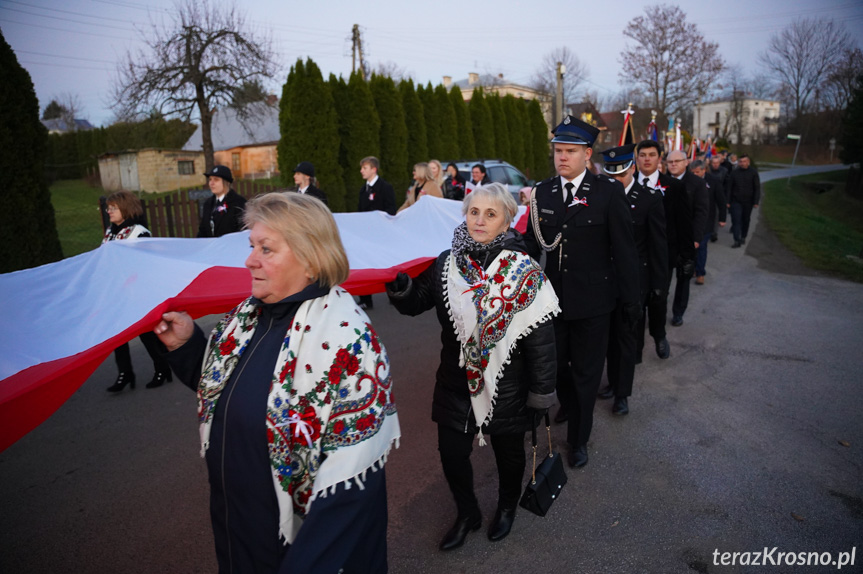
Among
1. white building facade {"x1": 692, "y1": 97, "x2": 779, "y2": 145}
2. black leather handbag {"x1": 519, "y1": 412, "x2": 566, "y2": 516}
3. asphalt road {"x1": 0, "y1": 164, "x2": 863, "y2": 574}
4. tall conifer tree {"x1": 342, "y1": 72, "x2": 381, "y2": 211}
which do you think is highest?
white building facade {"x1": 692, "y1": 97, "x2": 779, "y2": 145}

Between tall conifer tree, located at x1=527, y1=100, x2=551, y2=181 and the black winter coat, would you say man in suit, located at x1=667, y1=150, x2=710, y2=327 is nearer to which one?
the black winter coat

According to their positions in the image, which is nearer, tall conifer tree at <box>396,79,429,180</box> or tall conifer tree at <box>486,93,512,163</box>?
tall conifer tree at <box>396,79,429,180</box>

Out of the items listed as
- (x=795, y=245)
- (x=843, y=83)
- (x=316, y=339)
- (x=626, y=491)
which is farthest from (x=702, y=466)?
(x=843, y=83)

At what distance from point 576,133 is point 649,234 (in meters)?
1.75

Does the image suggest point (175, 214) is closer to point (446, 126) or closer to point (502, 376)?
point (446, 126)

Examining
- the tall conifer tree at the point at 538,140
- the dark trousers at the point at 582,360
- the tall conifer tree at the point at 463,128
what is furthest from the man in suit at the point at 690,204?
the tall conifer tree at the point at 538,140

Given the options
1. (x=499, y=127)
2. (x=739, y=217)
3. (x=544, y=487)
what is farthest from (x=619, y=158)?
(x=499, y=127)

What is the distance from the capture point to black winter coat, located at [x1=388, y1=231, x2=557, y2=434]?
2.81m

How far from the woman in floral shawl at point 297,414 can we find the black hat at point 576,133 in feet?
7.51

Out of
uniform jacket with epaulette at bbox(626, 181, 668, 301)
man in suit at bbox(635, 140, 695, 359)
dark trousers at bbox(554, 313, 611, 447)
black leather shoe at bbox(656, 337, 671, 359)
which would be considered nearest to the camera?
dark trousers at bbox(554, 313, 611, 447)

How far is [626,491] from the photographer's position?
3648 mm

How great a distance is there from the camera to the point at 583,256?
12.5ft

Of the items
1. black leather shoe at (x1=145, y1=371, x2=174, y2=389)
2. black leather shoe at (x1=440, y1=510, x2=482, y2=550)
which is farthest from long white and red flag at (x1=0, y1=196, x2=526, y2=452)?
black leather shoe at (x1=145, y1=371, x2=174, y2=389)

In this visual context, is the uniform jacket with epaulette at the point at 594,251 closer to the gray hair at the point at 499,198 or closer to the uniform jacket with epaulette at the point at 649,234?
the gray hair at the point at 499,198
